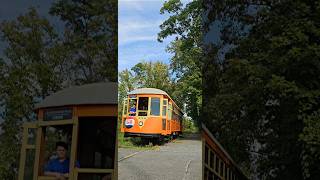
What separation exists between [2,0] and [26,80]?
1056 mm

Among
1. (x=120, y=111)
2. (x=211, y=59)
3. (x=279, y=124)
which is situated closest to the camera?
(x=120, y=111)

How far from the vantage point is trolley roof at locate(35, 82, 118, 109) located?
4406mm

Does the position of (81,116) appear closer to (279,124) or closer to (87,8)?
(87,8)

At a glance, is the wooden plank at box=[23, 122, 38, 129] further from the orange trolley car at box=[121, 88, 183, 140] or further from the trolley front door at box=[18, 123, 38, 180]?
the orange trolley car at box=[121, 88, 183, 140]

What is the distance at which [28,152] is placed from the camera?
514cm

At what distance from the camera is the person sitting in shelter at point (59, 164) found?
456cm

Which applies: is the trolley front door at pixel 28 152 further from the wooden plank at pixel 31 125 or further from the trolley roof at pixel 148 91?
the trolley roof at pixel 148 91

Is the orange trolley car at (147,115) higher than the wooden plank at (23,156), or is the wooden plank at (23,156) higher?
the orange trolley car at (147,115)

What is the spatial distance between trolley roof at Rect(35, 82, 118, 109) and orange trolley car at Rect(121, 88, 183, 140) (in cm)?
40

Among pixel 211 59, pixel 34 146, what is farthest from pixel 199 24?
pixel 34 146

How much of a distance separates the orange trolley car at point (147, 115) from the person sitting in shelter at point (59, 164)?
2.96ft

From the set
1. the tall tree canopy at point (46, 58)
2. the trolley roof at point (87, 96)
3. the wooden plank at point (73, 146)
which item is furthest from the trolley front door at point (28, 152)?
the wooden plank at point (73, 146)

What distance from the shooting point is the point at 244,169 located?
4.56 m

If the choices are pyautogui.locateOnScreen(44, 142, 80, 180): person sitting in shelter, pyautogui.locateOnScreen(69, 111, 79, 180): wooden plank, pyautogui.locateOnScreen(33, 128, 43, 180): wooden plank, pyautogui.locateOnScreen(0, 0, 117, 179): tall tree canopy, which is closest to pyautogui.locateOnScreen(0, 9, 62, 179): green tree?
pyautogui.locateOnScreen(0, 0, 117, 179): tall tree canopy
